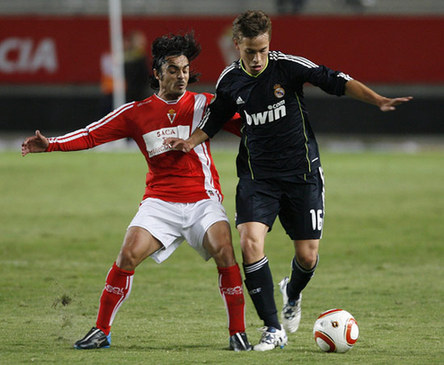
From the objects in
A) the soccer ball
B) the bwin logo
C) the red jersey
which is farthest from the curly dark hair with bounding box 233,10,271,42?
the soccer ball

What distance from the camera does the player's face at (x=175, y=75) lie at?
6223 mm

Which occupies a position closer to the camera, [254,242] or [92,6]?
[254,242]

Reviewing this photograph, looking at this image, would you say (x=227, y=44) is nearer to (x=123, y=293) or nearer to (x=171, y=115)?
(x=171, y=115)

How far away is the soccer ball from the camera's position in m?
5.81

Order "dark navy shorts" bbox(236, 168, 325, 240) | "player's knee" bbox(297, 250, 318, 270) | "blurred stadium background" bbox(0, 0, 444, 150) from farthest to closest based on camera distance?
"blurred stadium background" bbox(0, 0, 444, 150), "player's knee" bbox(297, 250, 318, 270), "dark navy shorts" bbox(236, 168, 325, 240)

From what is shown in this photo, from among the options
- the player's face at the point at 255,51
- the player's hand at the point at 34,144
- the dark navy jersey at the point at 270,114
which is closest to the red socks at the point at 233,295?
the dark navy jersey at the point at 270,114

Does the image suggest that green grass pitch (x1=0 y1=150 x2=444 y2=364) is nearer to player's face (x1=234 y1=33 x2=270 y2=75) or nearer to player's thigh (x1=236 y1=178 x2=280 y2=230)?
player's thigh (x1=236 y1=178 x2=280 y2=230)

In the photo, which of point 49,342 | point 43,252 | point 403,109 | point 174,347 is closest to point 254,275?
point 174,347

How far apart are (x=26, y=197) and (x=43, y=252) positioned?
458 centimetres

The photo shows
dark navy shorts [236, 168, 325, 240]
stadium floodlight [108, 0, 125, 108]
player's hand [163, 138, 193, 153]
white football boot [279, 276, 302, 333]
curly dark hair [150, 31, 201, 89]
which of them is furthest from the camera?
stadium floodlight [108, 0, 125, 108]

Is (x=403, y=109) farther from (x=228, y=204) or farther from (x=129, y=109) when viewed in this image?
(x=129, y=109)

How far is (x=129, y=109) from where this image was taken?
6340 mm

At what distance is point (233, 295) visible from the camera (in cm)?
598

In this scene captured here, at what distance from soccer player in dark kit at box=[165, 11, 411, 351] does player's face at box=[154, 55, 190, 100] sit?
0.82ft
